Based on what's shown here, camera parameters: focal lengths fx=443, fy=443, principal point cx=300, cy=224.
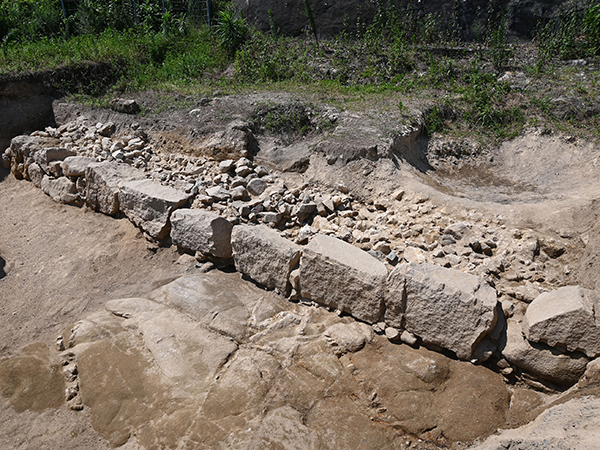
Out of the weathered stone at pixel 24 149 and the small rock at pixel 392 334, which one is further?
the weathered stone at pixel 24 149

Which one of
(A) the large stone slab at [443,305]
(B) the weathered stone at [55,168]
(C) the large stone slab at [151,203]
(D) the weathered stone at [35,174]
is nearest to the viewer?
(A) the large stone slab at [443,305]

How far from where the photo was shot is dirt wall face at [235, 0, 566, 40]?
9258mm

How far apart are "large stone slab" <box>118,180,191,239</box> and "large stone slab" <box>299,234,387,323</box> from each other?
1895 millimetres

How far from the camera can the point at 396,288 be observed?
135 inches

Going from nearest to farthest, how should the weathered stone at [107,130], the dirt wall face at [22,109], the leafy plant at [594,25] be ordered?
the weathered stone at [107,130] → the dirt wall face at [22,109] → the leafy plant at [594,25]

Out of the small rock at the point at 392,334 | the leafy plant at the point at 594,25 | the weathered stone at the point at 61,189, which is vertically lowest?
the weathered stone at the point at 61,189

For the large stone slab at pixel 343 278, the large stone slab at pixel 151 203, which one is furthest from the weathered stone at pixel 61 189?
the large stone slab at pixel 343 278

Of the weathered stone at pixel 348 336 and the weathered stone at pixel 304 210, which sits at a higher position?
the weathered stone at pixel 304 210

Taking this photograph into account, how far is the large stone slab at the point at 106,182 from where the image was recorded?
5500 mm

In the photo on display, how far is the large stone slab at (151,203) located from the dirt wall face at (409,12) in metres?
6.85

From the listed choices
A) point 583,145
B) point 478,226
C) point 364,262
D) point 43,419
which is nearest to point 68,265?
point 43,419

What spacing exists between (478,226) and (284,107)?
3.45 meters

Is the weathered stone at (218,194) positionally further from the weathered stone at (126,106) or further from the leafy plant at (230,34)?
the leafy plant at (230,34)

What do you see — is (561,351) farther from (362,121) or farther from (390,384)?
(362,121)
